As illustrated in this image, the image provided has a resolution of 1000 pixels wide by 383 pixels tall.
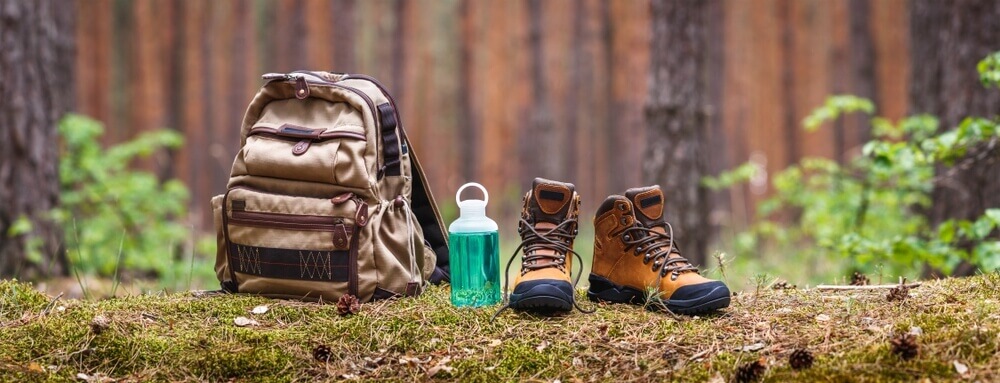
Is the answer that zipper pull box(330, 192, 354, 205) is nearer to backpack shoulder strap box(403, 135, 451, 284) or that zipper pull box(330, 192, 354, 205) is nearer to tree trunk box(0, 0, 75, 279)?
backpack shoulder strap box(403, 135, 451, 284)

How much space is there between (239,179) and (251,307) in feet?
1.48

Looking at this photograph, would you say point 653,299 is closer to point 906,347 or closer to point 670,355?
point 670,355

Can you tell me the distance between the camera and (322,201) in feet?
8.63

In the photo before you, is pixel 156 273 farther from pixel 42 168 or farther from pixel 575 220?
pixel 575 220

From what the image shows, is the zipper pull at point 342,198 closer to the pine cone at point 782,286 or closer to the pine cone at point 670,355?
the pine cone at point 670,355

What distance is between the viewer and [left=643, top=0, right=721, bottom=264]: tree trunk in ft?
15.1

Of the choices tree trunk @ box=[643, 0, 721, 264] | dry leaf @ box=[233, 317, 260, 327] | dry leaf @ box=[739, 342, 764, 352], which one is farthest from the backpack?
tree trunk @ box=[643, 0, 721, 264]

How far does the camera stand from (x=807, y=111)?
24.8ft

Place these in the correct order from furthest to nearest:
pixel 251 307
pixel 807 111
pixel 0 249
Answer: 1. pixel 807 111
2. pixel 0 249
3. pixel 251 307

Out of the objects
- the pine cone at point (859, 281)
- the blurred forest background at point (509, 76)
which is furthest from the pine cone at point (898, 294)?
the blurred forest background at point (509, 76)

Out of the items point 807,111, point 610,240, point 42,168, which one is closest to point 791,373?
point 610,240

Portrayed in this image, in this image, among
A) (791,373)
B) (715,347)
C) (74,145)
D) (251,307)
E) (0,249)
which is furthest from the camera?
(74,145)

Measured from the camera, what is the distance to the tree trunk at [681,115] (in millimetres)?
4605

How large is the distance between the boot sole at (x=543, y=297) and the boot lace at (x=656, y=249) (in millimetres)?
261
